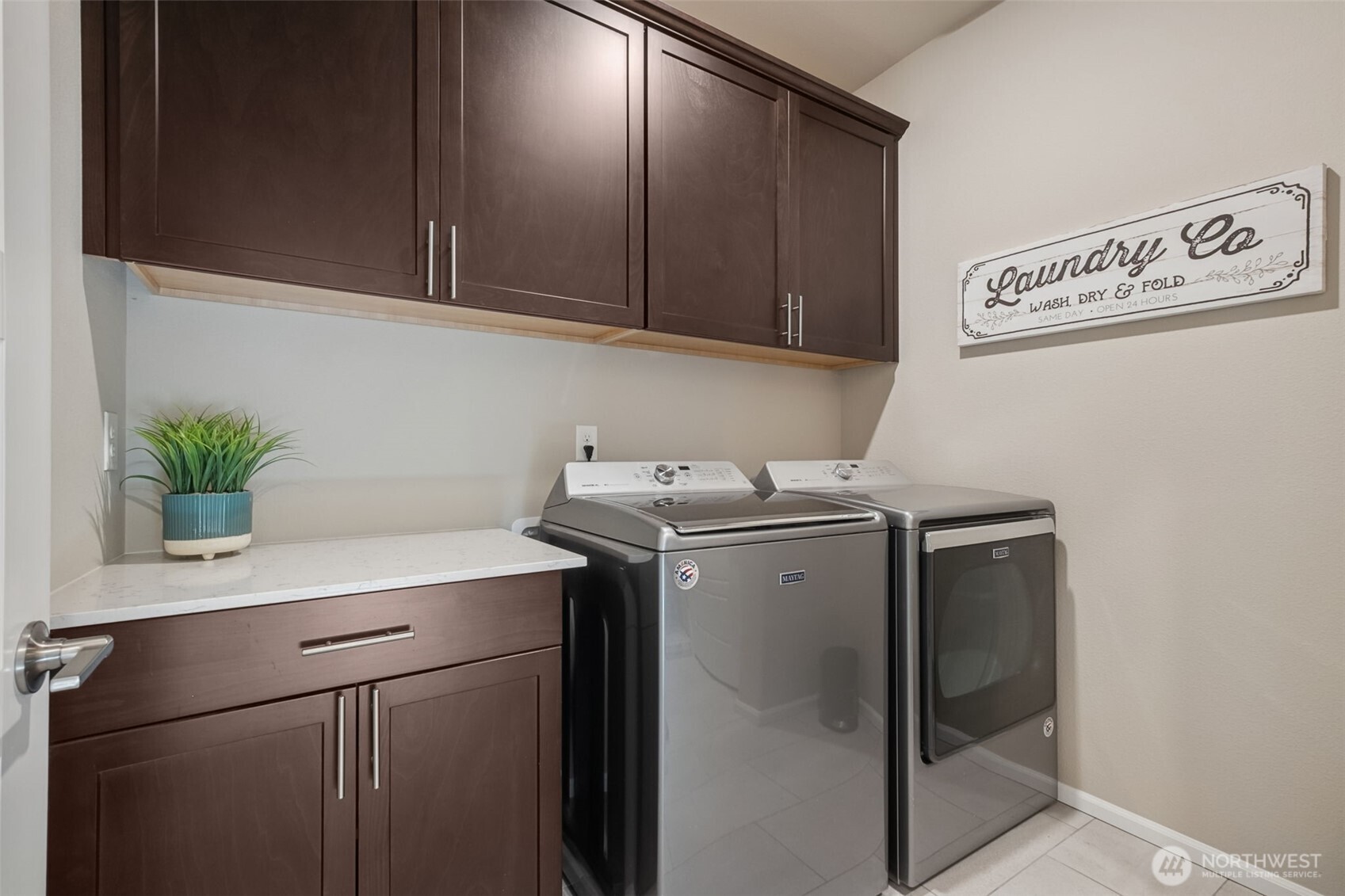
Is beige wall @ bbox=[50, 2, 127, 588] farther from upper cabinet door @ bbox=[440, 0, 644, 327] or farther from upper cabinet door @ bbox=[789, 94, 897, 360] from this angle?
upper cabinet door @ bbox=[789, 94, 897, 360]

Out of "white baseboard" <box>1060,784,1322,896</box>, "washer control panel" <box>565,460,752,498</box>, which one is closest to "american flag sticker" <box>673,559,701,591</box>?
"washer control panel" <box>565,460,752,498</box>

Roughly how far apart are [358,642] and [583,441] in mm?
1045

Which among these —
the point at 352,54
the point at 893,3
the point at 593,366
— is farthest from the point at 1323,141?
the point at 352,54

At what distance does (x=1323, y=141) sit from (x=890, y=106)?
143 centimetres

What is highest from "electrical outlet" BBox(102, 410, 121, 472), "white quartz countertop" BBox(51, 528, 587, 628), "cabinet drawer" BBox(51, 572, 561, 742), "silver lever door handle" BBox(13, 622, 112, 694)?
"electrical outlet" BBox(102, 410, 121, 472)

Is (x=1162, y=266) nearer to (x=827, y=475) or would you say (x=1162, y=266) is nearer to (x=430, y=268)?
(x=827, y=475)

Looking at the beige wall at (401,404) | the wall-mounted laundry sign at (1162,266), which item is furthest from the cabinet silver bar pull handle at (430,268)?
the wall-mounted laundry sign at (1162,266)

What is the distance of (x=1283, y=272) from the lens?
154 cm

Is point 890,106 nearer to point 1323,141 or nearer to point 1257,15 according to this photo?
point 1257,15

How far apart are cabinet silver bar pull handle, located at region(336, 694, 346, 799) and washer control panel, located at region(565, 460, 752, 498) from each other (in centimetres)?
78

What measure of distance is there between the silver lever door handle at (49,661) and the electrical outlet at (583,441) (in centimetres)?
145

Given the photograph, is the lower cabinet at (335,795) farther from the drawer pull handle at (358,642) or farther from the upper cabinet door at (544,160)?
the upper cabinet door at (544,160)

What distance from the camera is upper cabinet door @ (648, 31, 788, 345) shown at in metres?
1.84

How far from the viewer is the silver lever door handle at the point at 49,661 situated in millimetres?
612
